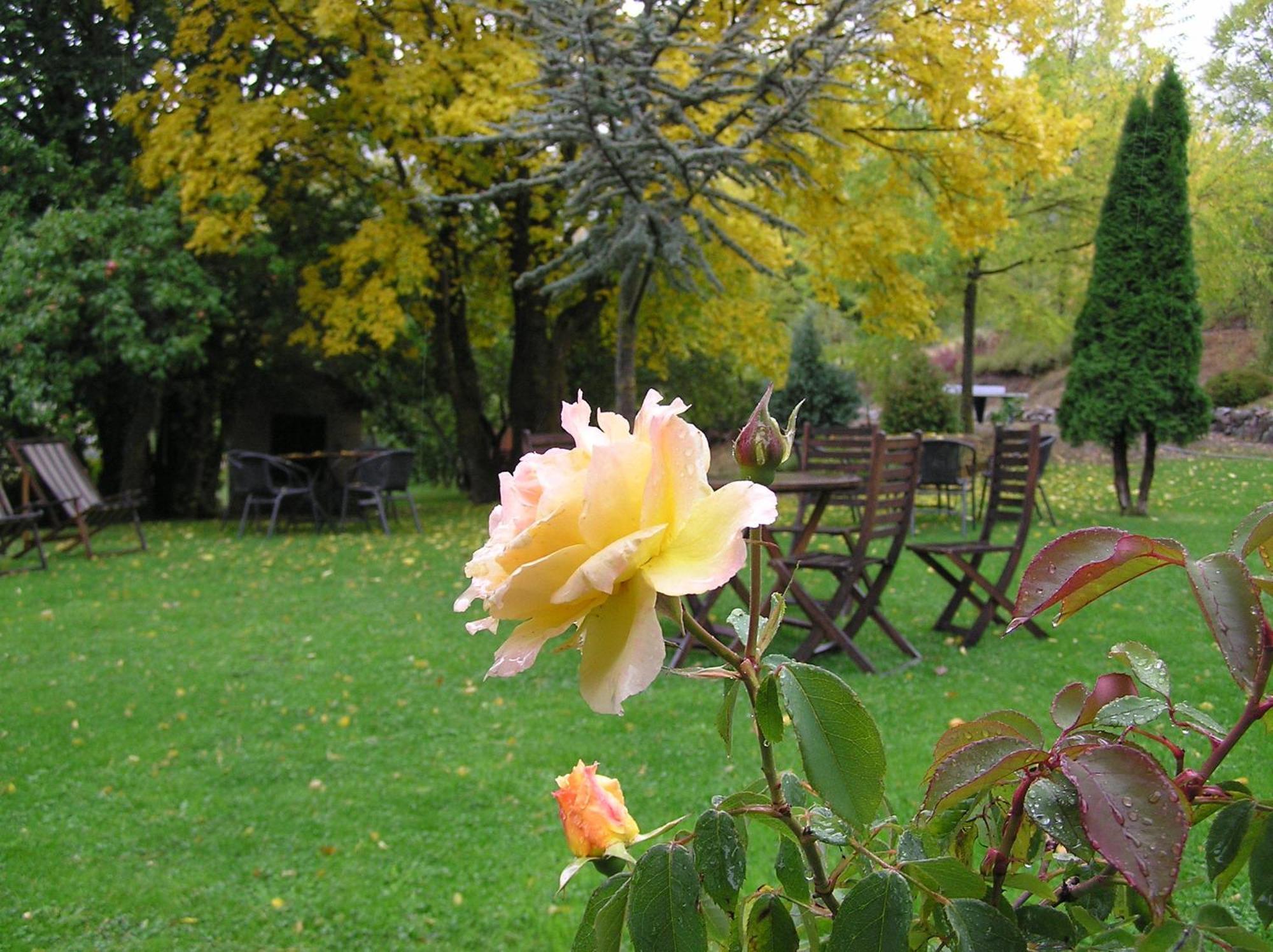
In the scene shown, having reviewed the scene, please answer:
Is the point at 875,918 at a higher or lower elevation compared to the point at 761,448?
lower

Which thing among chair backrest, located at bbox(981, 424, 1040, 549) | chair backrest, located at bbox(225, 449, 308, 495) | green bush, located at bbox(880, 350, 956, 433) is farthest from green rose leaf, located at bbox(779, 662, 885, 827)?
green bush, located at bbox(880, 350, 956, 433)

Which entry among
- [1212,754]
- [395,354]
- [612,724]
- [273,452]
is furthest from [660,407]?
[273,452]

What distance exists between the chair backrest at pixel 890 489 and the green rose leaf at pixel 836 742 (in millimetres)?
3903

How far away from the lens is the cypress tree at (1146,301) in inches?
373

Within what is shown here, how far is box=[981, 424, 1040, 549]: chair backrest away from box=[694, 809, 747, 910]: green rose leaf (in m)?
4.71

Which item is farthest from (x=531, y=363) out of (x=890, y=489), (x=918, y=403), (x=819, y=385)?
(x=890, y=489)

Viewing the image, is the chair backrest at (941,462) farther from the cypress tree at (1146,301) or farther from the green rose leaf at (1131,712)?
the green rose leaf at (1131,712)

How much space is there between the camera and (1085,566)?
0.53 meters

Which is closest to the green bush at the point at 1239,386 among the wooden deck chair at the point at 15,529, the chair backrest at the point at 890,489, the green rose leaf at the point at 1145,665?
the chair backrest at the point at 890,489

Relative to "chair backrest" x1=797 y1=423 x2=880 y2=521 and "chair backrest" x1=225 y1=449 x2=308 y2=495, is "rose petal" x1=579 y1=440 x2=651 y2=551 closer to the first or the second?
"chair backrest" x1=797 y1=423 x2=880 y2=521

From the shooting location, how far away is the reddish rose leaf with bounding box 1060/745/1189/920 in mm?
442

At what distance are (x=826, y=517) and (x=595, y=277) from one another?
12.3 ft

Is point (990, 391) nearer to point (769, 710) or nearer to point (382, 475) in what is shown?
point (382, 475)

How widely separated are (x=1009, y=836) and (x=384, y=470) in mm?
9974
